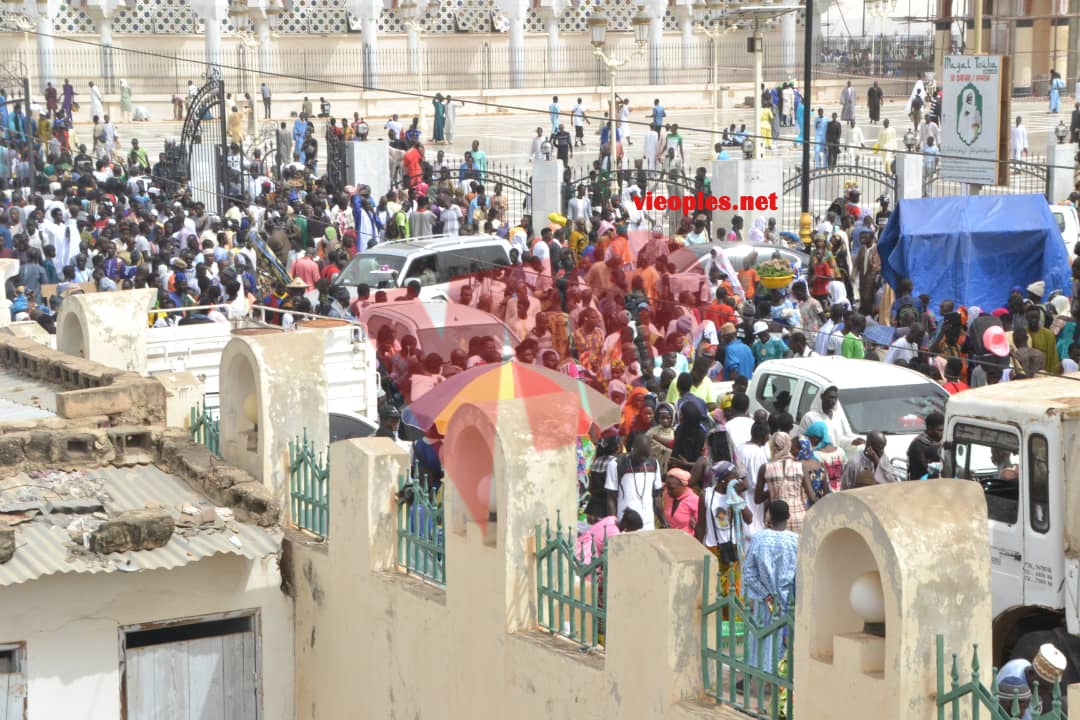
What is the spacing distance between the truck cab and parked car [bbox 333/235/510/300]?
32.6 ft

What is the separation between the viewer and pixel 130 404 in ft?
36.4

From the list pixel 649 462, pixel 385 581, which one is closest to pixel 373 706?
pixel 385 581

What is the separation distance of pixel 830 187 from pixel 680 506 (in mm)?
18406

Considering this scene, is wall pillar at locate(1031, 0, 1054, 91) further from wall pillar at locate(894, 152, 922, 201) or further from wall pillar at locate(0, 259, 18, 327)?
wall pillar at locate(0, 259, 18, 327)

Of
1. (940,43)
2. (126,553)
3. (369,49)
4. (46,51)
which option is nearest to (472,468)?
(126,553)

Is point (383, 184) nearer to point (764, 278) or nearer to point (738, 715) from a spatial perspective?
point (764, 278)

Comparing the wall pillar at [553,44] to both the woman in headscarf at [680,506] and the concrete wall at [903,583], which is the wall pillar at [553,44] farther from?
the concrete wall at [903,583]

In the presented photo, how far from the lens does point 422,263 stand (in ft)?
62.1

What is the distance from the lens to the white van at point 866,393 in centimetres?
1204

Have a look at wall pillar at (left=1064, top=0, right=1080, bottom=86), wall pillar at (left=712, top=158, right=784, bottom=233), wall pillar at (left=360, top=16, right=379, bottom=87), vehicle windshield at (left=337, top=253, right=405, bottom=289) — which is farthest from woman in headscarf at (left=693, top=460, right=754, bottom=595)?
wall pillar at (left=1064, top=0, right=1080, bottom=86)

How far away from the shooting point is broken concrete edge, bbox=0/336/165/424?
1088 centimetres

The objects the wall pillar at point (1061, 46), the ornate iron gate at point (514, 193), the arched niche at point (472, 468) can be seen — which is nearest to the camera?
the arched niche at point (472, 468)

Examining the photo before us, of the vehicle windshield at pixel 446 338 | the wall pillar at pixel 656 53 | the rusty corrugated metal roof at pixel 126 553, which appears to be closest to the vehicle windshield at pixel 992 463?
the rusty corrugated metal roof at pixel 126 553

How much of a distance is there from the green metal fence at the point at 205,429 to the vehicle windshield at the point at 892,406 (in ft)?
13.7
